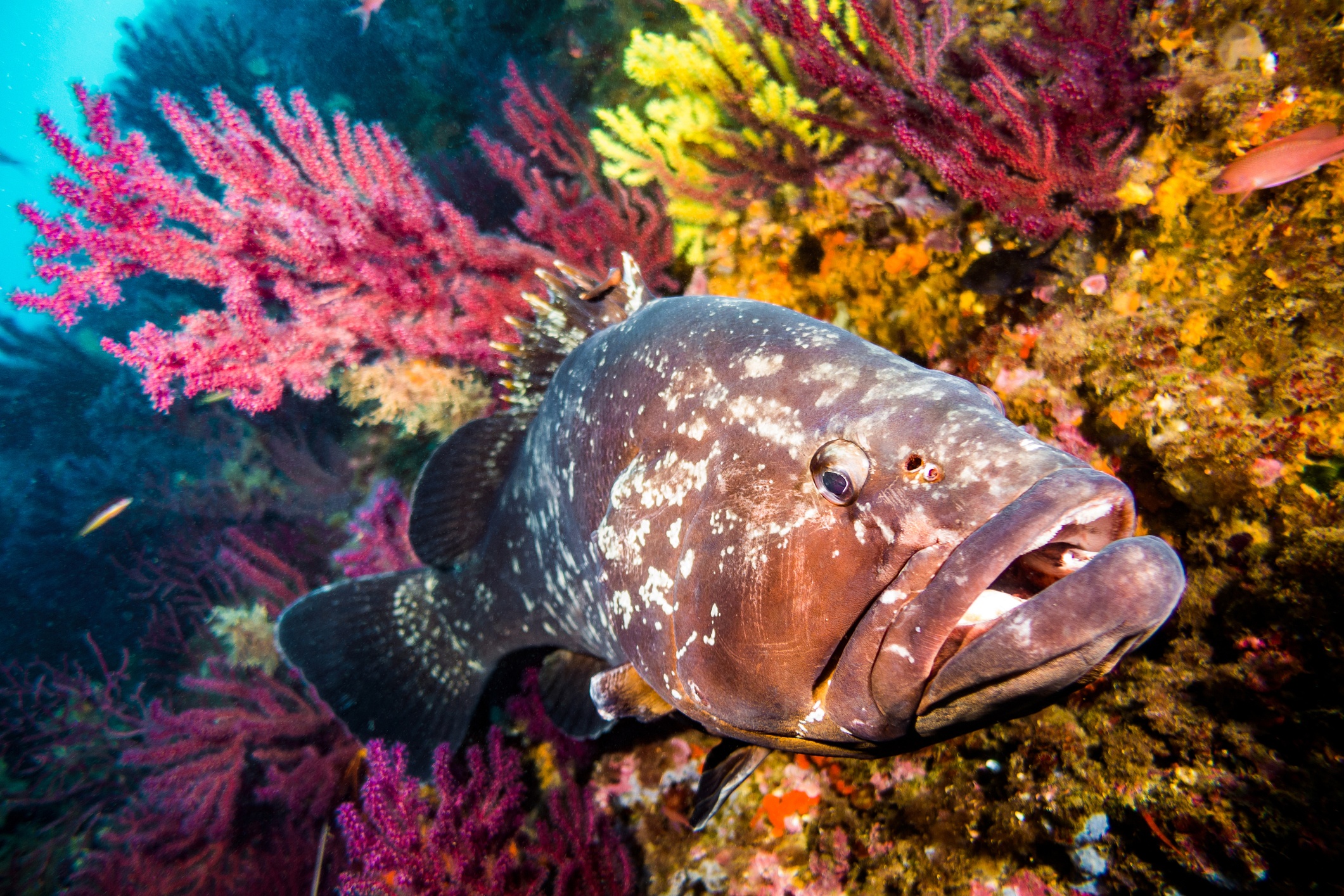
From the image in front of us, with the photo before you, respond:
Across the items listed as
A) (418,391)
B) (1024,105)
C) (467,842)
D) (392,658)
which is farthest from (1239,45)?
(467,842)

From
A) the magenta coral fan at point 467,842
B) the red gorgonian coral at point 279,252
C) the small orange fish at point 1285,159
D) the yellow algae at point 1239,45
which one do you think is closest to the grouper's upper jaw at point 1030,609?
the small orange fish at point 1285,159

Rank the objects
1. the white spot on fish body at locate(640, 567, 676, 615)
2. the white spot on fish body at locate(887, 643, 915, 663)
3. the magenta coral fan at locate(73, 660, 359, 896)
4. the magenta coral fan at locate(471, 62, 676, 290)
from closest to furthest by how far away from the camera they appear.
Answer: the white spot on fish body at locate(887, 643, 915, 663) < the white spot on fish body at locate(640, 567, 676, 615) < the magenta coral fan at locate(471, 62, 676, 290) < the magenta coral fan at locate(73, 660, 359, 896)

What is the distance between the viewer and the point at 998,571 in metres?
1.21

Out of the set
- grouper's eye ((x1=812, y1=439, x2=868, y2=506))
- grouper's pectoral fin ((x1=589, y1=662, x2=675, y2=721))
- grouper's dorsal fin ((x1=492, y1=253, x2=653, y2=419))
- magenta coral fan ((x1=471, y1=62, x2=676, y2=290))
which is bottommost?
grouper's pectoral fin ((x1=589, y1=662, x2=675, y2=721))

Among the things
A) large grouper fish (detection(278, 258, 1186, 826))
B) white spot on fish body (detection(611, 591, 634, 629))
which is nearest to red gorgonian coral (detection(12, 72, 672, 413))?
large grouper fish (detection(278, 258, 1186, 826))

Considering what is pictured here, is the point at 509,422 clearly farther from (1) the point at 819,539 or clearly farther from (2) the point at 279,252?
(1) the point at 819,539

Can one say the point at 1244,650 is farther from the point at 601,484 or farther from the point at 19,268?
the point at 19,268

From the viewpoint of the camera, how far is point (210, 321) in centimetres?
365

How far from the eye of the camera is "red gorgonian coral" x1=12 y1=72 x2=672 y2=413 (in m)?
3.52

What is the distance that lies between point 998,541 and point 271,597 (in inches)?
311

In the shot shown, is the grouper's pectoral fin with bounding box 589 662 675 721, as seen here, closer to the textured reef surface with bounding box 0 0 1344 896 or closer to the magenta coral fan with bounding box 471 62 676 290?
the textured reef surface with bounding box 0 0 1344 896

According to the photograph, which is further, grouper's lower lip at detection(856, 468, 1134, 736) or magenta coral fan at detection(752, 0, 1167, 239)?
magenta coral fan at detection(752, 0, 1167, 239)

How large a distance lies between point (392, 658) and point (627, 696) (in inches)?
82.7

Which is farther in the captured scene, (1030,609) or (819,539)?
(819,539)
